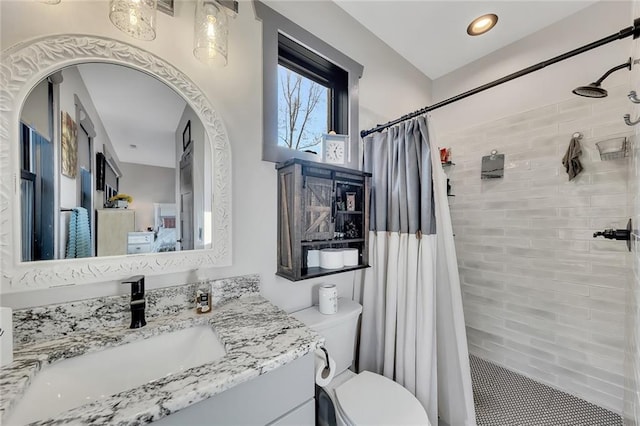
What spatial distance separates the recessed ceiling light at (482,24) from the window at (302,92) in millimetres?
889

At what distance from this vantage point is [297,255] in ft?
4.00

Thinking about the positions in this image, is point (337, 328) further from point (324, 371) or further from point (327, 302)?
point (324, 371)

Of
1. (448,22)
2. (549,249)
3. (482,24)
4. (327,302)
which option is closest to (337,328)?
(327,302)

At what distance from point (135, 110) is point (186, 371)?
0.99 metres

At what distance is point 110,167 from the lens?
35.9 inches

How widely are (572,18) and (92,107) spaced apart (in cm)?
290

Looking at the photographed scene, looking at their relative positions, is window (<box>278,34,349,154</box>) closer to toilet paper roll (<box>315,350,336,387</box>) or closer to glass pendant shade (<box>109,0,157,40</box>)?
glass pendant shade (<box>109,0,157,40</box>)

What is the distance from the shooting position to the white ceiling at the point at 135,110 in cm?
90

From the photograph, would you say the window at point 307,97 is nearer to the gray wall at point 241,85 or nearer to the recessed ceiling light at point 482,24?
the gray wall at point 241,85

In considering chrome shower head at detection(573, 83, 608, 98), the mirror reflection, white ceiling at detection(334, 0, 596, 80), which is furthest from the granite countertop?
white ceiling at detection(334, 0, 596, 80)

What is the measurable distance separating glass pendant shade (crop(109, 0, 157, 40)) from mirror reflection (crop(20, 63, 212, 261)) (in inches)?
5.6

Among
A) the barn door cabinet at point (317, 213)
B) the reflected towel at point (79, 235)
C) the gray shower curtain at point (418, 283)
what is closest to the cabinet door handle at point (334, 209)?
the barn door cabinet at point (317, 213)

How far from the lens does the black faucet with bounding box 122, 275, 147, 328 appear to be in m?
0.84

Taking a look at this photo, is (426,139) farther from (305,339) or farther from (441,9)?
(305,339)
